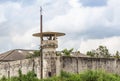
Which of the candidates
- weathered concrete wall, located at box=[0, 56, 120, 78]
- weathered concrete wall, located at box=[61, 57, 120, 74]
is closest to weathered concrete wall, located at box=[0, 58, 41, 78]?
weathered concrete wall, located at box=[0, 56, 120, 78]

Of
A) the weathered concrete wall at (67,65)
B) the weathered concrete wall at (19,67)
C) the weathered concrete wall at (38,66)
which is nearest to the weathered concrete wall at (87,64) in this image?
the weathered concrete wall at (67,65)

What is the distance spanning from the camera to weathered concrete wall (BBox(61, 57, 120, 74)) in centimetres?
3506

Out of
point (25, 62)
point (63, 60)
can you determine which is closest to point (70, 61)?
point (63, 60)

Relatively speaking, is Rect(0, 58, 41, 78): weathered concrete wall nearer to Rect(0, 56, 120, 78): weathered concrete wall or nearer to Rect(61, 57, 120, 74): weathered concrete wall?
Rect(0, 56, 120, 78): weathered concrete wall

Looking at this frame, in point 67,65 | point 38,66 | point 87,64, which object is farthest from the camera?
point 38,66

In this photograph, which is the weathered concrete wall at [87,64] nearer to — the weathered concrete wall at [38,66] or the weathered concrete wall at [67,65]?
the weathered concrete wall at [67,65]

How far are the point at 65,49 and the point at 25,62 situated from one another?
373 cm

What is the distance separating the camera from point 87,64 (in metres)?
35.9

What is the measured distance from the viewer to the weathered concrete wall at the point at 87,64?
35.1 m

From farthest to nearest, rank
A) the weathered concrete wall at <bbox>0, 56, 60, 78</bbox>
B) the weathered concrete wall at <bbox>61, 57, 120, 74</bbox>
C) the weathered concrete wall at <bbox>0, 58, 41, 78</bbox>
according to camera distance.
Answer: the weathered concrete wall at <bbox>0, 58, 41, 78</bbox>, the weathered concrete wall at <bbox>0, 56, 60, 78</bbox>, the weathered concrete wall at <bbox>61, 57, 120, 74</bbox>

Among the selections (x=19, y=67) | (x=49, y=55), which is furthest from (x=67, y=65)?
(x=19, y=67)

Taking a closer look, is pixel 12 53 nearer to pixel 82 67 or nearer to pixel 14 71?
pixel 14 71

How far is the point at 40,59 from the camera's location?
117ft

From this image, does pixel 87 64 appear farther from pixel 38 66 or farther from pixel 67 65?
pixel 38 66
